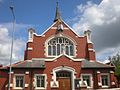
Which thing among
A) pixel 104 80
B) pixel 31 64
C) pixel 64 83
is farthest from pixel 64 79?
pixel 104 80

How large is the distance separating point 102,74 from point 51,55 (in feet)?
26.1

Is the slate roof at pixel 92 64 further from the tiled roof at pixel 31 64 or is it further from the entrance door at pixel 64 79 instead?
the tiled roof at pixel 31 64

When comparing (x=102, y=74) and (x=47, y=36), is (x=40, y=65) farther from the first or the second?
(x=102, y=74)

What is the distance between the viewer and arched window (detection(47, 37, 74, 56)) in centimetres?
3762

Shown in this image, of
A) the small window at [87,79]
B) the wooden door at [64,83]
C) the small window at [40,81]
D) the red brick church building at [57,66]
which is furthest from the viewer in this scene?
the small window at [87,79]

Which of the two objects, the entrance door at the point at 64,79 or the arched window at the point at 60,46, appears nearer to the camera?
the entrance door at the point at 64,79

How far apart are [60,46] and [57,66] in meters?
4.71

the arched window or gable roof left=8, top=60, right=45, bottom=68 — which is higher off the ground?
the arched window

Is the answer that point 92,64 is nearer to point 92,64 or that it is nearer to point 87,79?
point 92,64

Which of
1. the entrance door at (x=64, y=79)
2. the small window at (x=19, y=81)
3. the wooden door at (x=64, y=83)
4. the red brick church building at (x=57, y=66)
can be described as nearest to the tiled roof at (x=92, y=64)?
the red brick church building at (x=57, y=66)

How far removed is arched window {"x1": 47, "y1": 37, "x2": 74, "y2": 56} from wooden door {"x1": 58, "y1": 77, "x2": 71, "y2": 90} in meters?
4.46

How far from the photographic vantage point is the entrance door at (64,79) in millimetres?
34375

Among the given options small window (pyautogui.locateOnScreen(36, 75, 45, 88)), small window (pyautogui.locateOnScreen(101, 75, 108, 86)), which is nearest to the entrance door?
small window (pyautogui.locateOnScreen(36, 75, 45, 88))

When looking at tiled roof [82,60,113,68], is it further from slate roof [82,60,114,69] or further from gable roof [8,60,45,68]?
gable roof [8,60,45,68]
